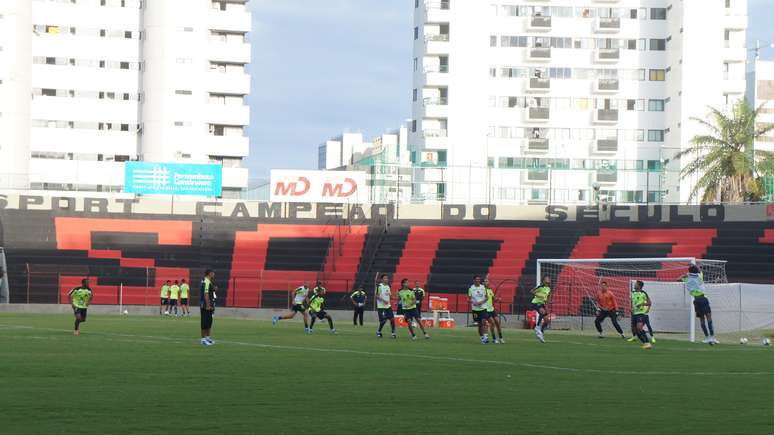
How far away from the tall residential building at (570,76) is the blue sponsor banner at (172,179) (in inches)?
1241

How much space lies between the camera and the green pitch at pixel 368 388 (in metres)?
14.6

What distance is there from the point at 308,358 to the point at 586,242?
41.5 meters

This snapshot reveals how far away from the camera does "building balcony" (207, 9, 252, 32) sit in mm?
100500

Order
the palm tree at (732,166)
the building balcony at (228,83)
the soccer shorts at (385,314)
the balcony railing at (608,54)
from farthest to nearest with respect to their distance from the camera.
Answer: the balcony railing at (608,54)
the building balcony at (228,83)
the palm tree at (732,166)
the soccer shorts at (385,314)

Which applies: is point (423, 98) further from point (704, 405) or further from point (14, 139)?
point (704, 405)

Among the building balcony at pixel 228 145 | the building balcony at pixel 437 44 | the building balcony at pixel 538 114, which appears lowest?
the building balcony at pixel 228 145

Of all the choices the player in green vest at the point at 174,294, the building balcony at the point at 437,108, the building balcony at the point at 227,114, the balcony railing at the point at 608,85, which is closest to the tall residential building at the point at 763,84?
the balcony railing at the point at 608,85

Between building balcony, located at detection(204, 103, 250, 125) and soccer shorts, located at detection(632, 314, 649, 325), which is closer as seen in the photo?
soccer shorts, located at detection(632, 314, 649, 325)

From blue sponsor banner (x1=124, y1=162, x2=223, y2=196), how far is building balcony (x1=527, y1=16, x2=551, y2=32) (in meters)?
39.4

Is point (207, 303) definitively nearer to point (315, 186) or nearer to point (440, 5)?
point (315, 186)

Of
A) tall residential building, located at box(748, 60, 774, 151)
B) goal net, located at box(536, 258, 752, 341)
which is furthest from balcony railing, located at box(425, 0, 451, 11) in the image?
tall residential building, located at box(748, 60, 774, 151)

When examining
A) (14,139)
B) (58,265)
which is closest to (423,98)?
(14,139)

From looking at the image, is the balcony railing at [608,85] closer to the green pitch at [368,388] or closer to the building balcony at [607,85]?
the building balcony at [607,85]

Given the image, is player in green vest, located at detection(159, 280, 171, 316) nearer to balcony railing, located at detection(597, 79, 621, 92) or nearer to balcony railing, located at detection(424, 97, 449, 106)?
balcony railing, located at detection(424, 97, 449, 106)
